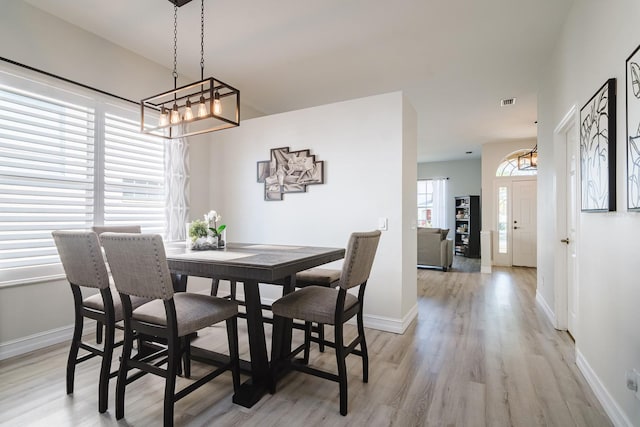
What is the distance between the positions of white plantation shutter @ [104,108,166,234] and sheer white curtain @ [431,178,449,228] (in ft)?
27.4

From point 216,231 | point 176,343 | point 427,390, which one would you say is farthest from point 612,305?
point 216,231

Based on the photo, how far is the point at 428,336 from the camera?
9.78ft

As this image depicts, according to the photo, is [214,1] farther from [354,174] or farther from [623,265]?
[623,265]

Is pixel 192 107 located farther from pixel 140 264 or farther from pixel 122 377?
pixel 122 377

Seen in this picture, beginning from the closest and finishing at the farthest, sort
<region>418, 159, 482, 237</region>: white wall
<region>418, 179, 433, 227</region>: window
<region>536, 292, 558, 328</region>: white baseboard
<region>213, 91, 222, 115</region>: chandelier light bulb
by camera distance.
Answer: <region>213, 91, 222, 115</region>: chandelier light bulb, <region>536, 292, 558, 328</region>: white baseboard, <region>418, 159, 482, 237</region>: white wall, <region>418, 179, 433, 227</region>: window

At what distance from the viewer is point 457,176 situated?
386 inches

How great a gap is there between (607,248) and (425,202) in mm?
8601

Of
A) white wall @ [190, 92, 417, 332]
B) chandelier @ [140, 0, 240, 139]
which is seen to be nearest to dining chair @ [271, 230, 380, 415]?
white wall @ [190, 92, 417, 332]

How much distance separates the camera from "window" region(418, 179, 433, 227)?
10227 mm

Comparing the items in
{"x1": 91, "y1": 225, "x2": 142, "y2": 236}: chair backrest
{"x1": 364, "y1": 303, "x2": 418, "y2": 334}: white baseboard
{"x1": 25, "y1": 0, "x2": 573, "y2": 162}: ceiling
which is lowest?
{"x1": 364, "y1": 303, "x2": 418, "y2": 334}: white baseboard

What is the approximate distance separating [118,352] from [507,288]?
5215 millimetres

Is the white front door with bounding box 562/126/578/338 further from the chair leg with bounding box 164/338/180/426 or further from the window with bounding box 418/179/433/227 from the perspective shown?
the window with bounding box 418/179/433/227

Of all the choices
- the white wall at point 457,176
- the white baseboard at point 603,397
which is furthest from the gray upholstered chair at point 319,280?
the white wall at point 457,176

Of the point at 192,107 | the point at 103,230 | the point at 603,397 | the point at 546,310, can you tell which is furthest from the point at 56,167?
the point at 546,310
